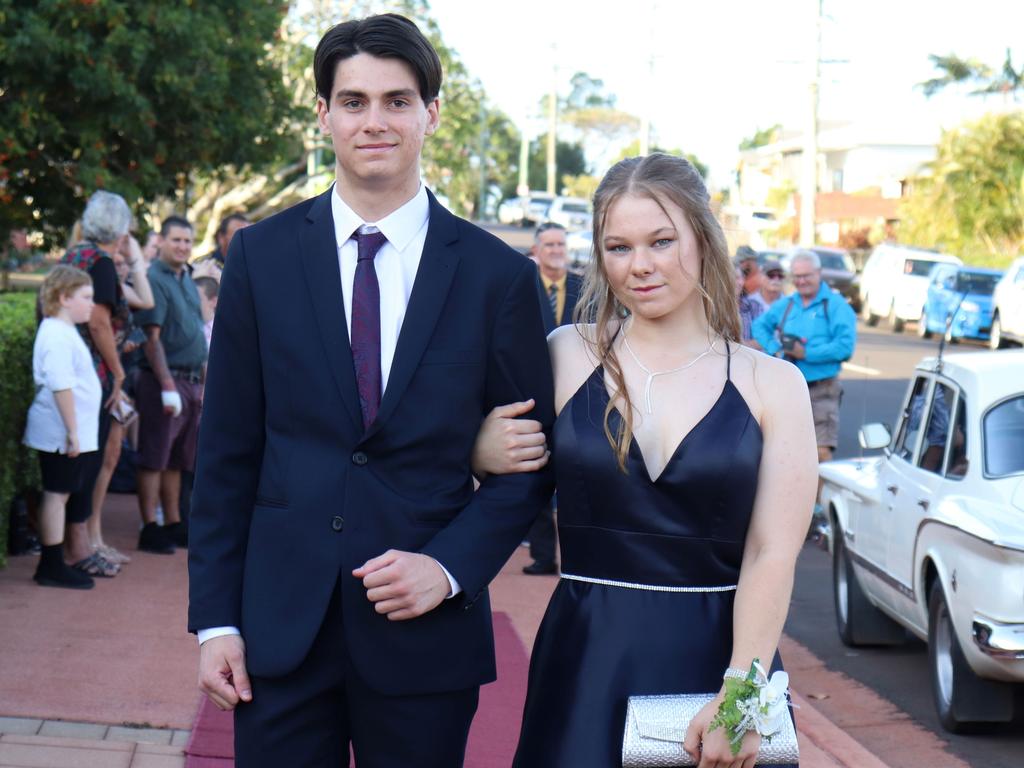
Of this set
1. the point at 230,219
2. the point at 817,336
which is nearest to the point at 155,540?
the point at 230,219

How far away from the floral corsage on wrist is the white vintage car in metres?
3.09

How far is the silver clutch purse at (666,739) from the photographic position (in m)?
3.08

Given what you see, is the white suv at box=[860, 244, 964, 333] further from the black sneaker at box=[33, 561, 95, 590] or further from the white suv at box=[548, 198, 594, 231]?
the black sneaker at box=[33, 561, 95, 590]

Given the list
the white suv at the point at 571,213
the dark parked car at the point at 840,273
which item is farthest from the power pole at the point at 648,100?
the dark parked car at the point at 840,273

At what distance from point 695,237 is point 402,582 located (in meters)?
1.02

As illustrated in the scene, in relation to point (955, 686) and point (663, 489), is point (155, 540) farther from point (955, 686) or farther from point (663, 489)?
point (663, 489)

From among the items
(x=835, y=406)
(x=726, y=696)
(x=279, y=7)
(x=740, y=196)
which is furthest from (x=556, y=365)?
(x=740, y=196)

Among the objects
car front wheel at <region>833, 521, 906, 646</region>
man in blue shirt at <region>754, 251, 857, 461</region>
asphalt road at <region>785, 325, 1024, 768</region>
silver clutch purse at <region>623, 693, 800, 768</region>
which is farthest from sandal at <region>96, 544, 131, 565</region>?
silver clutch purse at <region>623, 693, 800, 768</region>

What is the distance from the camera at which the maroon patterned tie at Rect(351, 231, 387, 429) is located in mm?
3139

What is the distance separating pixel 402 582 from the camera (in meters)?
3.03

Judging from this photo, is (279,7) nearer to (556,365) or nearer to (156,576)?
(156,576)

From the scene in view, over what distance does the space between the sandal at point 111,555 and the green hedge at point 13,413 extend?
0.52 m

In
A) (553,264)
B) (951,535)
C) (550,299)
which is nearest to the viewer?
(951,535)

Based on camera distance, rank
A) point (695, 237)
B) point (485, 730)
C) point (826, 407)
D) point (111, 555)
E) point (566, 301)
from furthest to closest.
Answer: point (826, 407), point (566, 301), point (111, 555), point (485, 730), point (695, 237)
